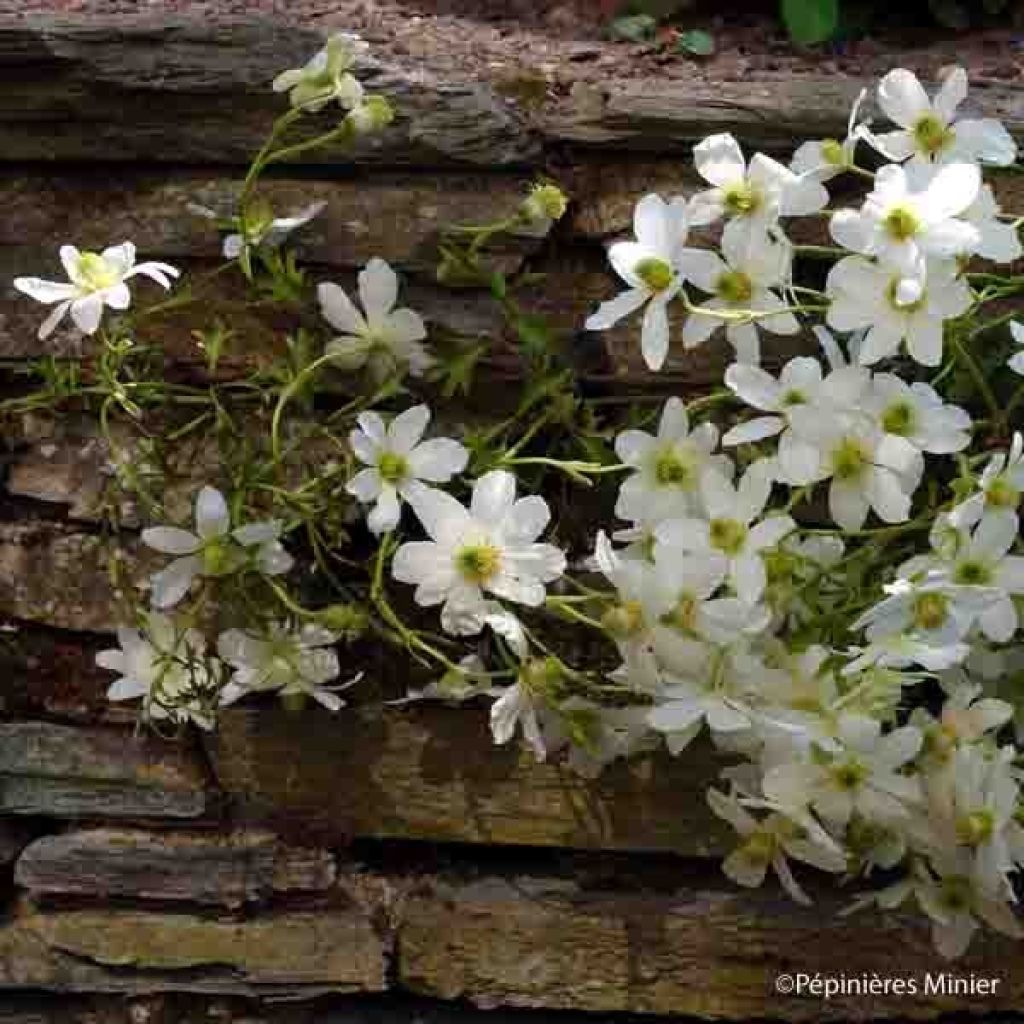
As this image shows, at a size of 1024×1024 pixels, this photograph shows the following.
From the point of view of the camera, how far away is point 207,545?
1.38 metres

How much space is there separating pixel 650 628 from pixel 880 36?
0.77 meters

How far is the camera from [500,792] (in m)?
1.49

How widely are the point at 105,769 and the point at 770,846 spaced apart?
616mm

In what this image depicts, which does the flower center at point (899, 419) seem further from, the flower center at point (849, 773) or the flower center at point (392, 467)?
the flower center at point (392, 467)

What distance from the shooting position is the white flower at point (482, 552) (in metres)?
1.28

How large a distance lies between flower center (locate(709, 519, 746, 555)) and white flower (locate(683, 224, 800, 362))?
139mm

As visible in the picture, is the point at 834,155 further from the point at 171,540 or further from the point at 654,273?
the point at 171,540

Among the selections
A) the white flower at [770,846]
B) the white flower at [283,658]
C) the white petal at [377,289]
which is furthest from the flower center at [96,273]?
the white flower at [770,846]

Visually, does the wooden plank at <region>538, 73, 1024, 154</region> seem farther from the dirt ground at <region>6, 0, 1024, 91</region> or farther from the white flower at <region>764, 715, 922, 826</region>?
the white flower at <region>764, 715, 922, 826</region>

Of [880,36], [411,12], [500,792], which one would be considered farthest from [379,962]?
[880,36]

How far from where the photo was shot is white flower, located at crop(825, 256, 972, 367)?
125 centimetres

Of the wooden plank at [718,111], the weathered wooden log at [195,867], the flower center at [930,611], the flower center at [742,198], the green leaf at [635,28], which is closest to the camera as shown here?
the flower center at [930,611]

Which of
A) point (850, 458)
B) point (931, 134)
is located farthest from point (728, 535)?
point (931, 134)

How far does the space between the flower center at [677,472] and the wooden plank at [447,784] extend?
268mm
